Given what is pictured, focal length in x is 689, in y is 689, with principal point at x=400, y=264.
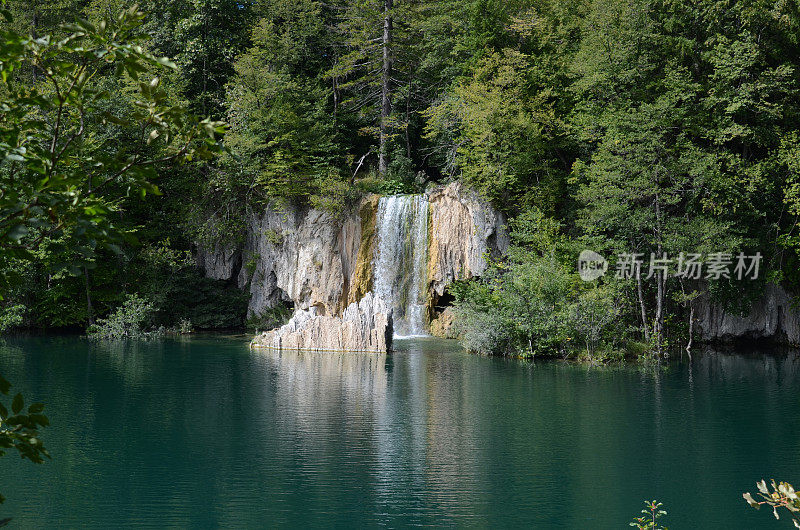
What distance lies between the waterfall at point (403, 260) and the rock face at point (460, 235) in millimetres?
465

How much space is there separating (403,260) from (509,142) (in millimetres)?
6333

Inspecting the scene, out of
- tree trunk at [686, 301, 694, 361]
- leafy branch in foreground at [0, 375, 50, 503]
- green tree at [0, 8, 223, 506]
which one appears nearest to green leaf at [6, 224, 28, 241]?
green tree at [0, 8, 223, 506]

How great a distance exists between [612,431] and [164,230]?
22.6 metres

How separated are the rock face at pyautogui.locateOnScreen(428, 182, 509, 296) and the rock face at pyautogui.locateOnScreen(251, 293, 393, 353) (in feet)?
15.8

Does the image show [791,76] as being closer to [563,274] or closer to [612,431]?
[563,274]

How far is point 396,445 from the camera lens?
11008 millimetres

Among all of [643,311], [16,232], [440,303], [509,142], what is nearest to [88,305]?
[440,303]

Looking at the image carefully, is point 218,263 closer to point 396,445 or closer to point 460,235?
point 460,235

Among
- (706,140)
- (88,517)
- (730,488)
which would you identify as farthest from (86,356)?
(706,140)

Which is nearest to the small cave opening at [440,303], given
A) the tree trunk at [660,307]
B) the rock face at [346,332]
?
the rock face at [346,332]

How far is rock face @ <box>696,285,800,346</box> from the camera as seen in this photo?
22.9 meters

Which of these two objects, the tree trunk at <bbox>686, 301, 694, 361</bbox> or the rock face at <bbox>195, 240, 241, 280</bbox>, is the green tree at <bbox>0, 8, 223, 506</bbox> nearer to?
the tree trunk at <bbox>686, 301, 694, 361</bbox>

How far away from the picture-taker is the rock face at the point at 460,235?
2595 cm

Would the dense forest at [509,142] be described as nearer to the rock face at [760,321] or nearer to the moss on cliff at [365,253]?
the moss on cliff at [365,253]
